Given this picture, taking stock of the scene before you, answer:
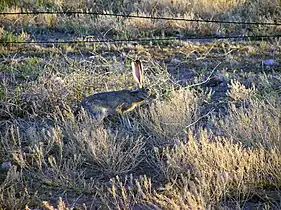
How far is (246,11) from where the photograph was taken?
1158cm

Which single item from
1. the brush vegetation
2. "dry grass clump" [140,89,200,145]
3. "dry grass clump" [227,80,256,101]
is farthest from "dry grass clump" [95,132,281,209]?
"dry grass clump" [227,80,256,101]

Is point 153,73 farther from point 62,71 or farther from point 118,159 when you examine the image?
point 118,159

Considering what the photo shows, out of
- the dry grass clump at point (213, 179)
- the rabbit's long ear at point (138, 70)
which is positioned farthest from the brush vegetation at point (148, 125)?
the rabbit's long ear at point (138, 70)

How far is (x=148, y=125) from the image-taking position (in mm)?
5867

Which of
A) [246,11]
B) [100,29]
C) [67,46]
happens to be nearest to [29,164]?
[67,46]

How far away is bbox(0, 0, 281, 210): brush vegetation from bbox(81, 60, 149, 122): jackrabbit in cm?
14

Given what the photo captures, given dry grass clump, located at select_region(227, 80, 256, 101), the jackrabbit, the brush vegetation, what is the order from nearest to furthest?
the brush vegetation
the jackrabbit
dry grass clump, located at select_region(227, 80, 256, 101)

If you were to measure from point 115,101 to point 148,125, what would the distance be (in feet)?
1.64

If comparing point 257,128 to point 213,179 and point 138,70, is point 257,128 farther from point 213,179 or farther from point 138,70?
point 138,70

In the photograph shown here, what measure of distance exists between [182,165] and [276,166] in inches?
30.7

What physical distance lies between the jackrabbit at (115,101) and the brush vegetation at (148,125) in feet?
0.45

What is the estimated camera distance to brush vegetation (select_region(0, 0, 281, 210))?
4.38 metres

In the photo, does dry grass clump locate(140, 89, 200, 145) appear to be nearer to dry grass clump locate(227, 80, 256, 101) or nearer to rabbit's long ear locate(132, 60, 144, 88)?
rabbit's long ear locate(132, 60, 144, 88)

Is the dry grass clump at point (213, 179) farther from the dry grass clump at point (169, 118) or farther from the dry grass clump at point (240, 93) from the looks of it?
the dry grass clump at point (240, 93)
